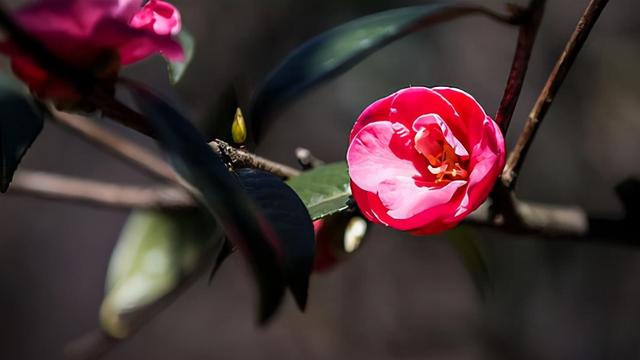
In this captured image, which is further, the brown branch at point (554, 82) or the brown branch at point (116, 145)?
the brown branch at point (116, 145)

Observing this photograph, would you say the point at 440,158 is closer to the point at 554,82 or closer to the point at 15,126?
the point at 554,82

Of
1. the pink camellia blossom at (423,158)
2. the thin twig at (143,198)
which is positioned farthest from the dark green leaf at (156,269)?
the pink camellia blossom at (423,158)

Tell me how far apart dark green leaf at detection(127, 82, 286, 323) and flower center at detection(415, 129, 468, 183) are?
0.19 meters

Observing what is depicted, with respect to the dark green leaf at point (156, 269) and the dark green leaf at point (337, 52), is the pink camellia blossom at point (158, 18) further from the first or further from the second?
the dark green leaf at point (156, 269)

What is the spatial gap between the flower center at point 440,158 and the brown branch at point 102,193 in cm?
49

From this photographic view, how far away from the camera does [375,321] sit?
272cm

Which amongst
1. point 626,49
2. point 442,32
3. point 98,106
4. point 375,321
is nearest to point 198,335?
point 375,321

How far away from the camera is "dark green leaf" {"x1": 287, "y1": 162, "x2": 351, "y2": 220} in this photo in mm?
655

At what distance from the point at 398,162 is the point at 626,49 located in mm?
1745

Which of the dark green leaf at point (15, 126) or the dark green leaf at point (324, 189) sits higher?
the dark green leaf at point (15, 126)

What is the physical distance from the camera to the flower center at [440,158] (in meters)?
0.64

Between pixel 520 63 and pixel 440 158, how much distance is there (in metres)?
0.09

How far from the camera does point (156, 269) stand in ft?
3.36

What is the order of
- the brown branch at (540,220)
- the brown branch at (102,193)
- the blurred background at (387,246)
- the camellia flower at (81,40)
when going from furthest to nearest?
1. the blurred background at (387,246)
2. the brown branch at (102,193)
3. the brown branch at (540,220)
4. the camellia flower at (81,40)
